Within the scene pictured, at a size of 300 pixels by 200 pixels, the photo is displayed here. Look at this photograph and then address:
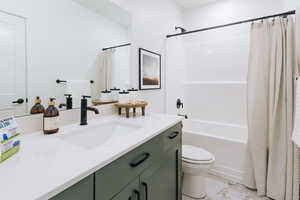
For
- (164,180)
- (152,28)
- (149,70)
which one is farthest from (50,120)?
(152,28)

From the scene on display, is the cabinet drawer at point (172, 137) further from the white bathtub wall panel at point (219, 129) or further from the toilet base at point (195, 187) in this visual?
the white bathtub wall panel at point (219, 129)

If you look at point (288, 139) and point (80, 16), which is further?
point (288, 139)

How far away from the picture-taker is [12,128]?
645mm

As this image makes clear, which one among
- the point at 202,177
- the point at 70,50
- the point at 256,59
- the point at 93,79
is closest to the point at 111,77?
Result: the point at 93,79

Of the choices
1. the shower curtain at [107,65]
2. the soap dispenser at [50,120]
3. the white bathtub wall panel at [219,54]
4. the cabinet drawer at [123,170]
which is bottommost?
the cabinet drawer at [123,170]

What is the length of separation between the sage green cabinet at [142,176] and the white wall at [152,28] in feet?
2.50

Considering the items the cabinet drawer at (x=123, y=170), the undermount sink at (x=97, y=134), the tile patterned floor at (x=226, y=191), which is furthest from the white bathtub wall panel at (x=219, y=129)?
the cabinet drawer at (x=123, y=170)

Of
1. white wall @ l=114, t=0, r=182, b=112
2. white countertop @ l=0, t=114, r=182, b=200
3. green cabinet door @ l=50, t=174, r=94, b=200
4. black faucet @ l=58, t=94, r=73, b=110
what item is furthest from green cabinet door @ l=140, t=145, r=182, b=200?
white wall @ l=114, t=0, r=182, b=112

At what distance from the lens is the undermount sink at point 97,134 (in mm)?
946

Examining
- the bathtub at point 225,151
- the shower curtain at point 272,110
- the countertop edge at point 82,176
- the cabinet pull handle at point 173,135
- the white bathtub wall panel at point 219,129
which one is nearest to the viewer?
the countertop edge at point 82,176

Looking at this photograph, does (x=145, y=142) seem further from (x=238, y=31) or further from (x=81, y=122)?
(x=238, y=31)

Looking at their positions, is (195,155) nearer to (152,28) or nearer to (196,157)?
(196,157)

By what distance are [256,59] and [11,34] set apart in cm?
208

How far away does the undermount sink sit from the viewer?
946 mm
